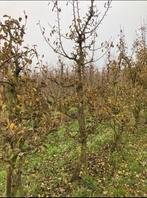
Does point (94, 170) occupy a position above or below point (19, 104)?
below

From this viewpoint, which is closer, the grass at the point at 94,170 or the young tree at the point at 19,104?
the young tree at the point at 19,104

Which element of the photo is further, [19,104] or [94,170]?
[94,170]

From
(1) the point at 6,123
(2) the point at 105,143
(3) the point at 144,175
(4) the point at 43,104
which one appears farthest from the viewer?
(2) the point at 105,143

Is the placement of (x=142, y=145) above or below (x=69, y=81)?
below

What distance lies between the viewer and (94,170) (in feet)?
43.9

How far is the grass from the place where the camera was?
1139 cm

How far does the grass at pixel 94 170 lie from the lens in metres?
11.4

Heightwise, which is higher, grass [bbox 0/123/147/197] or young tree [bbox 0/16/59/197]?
young tree [bbox 0/16/59/197]

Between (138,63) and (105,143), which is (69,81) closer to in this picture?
(105,143)

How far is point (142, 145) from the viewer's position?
1689 centimetres

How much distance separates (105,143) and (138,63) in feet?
22.7

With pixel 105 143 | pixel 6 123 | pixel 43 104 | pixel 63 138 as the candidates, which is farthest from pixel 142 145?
pixel 6 123

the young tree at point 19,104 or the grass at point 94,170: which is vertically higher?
the young tree at point 19,104

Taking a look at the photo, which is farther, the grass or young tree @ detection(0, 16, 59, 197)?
the grass
